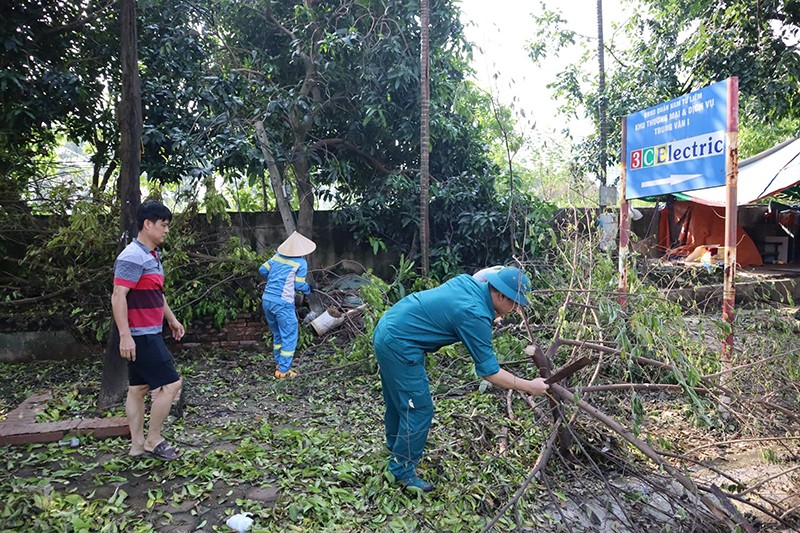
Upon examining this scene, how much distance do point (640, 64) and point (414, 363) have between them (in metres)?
8.42

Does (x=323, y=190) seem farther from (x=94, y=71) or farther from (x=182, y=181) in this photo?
(x=94, y=71)

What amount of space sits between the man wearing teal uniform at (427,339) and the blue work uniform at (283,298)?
103 inches

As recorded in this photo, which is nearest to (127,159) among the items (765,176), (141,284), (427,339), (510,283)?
(141,284)

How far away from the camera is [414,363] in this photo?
3152mm

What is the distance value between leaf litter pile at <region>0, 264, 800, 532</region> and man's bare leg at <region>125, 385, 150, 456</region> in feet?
0.28

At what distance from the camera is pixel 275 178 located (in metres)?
7.16

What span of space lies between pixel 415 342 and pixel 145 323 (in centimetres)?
171

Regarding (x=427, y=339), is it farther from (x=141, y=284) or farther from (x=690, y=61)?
(x=690, y=61)

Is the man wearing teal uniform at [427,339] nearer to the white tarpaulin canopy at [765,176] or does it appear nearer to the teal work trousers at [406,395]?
the teal work trousers at [406,395]

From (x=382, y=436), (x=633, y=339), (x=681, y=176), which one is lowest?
(x=382, y=436)

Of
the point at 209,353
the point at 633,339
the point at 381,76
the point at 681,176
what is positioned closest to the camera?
the point at 633,339

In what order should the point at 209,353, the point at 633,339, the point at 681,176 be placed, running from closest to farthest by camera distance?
the point at 633,339 → the point at 681,176 → the point at 209,353

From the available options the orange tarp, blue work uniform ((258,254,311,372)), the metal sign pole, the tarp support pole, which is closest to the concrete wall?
blue work uniform ((258,254,311,372))

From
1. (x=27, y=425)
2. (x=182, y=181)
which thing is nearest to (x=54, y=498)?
(x=27, y=425)
